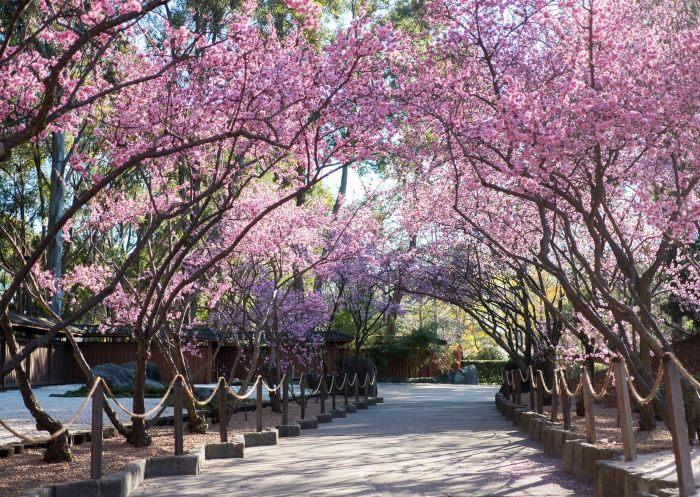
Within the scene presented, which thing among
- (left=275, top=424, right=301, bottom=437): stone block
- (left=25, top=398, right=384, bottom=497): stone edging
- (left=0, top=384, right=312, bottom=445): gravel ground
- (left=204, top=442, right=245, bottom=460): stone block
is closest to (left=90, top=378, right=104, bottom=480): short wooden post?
(left=25, top=398, right=384, bottom=497): stone edging

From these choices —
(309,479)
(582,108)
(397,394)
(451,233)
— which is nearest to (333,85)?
(582,108)

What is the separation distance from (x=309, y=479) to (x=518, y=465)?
2.77m

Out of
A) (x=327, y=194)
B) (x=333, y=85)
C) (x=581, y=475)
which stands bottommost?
(x=581, y=475)

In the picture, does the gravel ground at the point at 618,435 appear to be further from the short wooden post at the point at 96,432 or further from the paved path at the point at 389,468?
the short wooden post at the point at 96,432

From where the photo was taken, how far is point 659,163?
14.7 metres

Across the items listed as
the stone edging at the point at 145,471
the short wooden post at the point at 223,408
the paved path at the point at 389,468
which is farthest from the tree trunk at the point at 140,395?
the short wooden post at the point at 223,408

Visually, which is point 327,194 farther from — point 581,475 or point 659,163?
point 581,475

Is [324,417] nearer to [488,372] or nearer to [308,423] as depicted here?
[308,423]

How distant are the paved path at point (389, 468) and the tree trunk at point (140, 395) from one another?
945mm

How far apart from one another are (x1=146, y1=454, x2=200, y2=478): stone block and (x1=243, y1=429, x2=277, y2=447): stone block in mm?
3788

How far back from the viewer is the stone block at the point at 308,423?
17.7m

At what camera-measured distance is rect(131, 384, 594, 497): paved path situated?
342 inches

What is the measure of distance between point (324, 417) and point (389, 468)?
925 cm

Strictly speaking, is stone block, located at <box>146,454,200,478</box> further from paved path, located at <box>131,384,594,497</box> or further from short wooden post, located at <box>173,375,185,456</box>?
paved path, located at <box>131,384,594,497</box>
